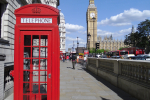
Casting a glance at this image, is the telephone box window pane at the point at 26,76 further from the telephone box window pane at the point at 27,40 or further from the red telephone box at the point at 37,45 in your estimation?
the telephone box window pane at the point at 27,40

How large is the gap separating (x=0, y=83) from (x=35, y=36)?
2.57 m

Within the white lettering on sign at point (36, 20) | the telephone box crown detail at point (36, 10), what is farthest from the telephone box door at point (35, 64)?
the telephone box crown detail at point (36, 10)

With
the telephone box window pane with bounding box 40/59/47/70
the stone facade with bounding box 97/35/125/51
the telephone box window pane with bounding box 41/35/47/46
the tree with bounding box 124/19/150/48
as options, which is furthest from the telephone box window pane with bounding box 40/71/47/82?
the stone facade with bounding box 97/35/125/51

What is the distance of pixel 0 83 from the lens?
5.52 m

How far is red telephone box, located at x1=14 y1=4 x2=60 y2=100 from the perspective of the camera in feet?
12.7

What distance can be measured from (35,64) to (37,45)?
52cm

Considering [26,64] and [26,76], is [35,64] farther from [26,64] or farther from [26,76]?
[26,76]

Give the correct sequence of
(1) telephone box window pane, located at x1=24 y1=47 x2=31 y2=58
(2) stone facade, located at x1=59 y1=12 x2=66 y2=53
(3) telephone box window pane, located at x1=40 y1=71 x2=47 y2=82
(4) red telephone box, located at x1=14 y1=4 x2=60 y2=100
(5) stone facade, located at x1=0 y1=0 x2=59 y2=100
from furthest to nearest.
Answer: (2) stone facade, located at x1=59 y1=12 x2=66 y2=53, (5) stone facade, located at x1=0 y1=0 x2=59 y2=100, (3) telephone box window pane, located at x1=40 y1=71 x2=47 y2=82, (1) telephone box window pane, located at x1=24 y1=47 x2=31 y2=58, (4) red telephone box, located at x1=14 y1=4 x2=60 y2=100

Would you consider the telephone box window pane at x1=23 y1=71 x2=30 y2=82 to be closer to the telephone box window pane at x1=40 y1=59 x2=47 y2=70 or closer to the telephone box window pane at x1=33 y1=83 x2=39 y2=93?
the telephone box window pane at x1=33 y1=83 x2=39 y2=93

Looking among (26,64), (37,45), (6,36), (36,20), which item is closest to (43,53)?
(37,45)

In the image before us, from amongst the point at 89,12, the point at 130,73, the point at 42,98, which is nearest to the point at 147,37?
the point at 130,73

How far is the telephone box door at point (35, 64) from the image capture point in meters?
3.91

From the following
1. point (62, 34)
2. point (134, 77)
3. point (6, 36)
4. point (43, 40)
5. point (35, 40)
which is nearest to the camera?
point (43, 40)

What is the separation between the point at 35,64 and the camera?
4.29m
